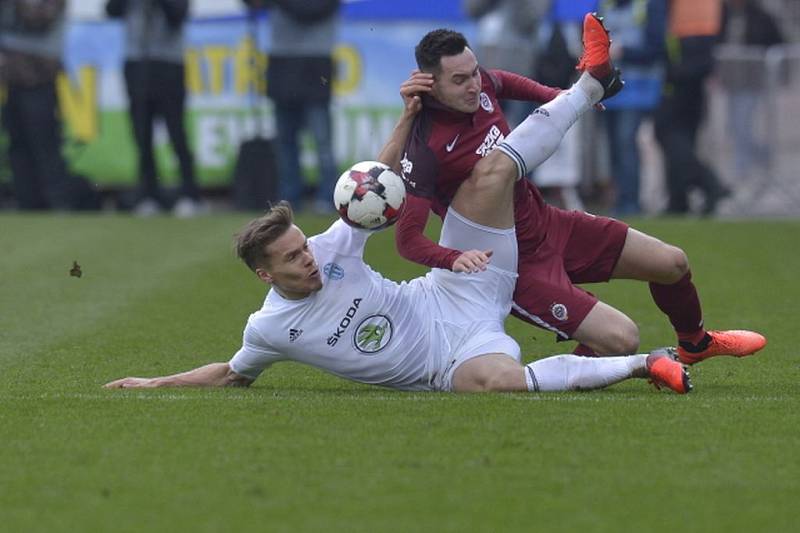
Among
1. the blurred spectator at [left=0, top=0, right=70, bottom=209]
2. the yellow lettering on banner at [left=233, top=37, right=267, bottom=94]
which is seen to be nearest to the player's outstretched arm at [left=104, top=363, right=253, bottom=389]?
the blurred spectator at [left=0, top=0, right=70, bottom=209]

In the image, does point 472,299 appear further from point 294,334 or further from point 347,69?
point 347,69

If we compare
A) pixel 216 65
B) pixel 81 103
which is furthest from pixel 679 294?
pixel 81 103

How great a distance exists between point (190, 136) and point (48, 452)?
14631 mm

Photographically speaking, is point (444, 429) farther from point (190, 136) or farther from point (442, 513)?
point (190, 136)

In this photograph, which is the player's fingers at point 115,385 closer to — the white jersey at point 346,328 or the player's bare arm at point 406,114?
the white jersey at point 346,328

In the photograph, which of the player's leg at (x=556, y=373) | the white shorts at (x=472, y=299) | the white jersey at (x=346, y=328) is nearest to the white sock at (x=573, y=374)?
the player's leg at (x=556, y=373)

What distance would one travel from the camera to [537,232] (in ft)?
26.9

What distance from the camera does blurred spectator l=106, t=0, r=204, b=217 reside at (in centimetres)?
1906

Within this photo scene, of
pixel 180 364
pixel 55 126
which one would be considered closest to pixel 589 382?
pixel 180 364

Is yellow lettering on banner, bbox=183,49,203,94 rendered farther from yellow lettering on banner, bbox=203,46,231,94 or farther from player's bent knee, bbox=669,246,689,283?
player's bent knee, bbox=669,246,689,283

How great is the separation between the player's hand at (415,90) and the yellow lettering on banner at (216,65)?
43.1ft

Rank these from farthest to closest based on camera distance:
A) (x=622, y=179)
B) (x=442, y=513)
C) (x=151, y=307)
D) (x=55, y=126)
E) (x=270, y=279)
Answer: (x=55, y=126)
(x=622, y=179)
(x=151, y=307)
(x=270, y=279)
(x=442, y=513)

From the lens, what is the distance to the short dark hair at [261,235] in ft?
24.0

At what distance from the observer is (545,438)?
6363 mm
